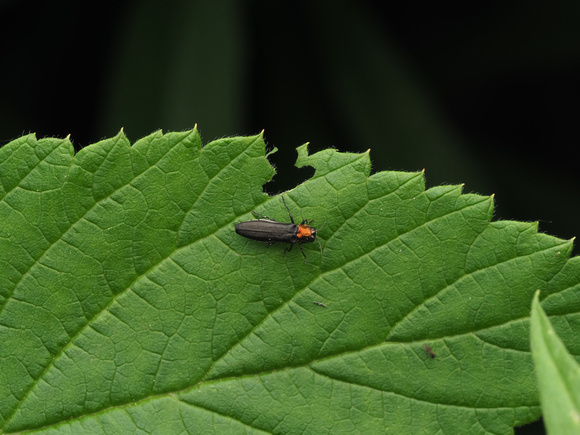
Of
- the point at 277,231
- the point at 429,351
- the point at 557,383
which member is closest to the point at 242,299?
the point at 277,231

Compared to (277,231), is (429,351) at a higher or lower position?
lower

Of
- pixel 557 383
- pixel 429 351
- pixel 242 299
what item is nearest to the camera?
pixel 557 383

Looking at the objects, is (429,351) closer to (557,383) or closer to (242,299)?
(242,299)

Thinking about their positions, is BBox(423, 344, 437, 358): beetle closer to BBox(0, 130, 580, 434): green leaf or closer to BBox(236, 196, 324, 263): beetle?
BBox(0, 130, 580, 434): green leaf

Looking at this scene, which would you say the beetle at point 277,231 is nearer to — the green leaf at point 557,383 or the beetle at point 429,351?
the beetle at point 429,351

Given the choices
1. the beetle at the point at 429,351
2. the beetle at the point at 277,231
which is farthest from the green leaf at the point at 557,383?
the beetle at the point at 277,231

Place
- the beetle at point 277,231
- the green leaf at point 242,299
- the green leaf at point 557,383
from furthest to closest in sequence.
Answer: the beetle at point 277,231
the green leaf at point 242,299
the green leaf at point 557,383

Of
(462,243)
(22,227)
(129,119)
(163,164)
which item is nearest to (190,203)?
(163,164)
